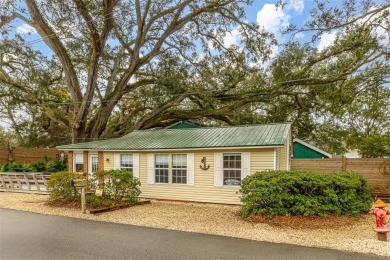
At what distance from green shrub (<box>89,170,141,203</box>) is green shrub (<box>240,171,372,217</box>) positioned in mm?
4362

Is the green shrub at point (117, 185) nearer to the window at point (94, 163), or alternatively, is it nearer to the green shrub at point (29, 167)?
the window at point (94, 163)

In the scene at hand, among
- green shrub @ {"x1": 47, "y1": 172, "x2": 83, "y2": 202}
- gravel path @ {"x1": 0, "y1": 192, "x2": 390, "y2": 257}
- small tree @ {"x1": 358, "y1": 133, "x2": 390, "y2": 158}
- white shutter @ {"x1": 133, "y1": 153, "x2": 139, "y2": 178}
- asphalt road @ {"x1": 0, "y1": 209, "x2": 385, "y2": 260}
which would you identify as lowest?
gravel path @ {"x1": 0, "y1": 192, "x2": 390, "y2": 257}

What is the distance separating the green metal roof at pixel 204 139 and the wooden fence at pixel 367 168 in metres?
2.78

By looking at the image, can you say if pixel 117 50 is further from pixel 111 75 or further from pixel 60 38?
pixel 60 38

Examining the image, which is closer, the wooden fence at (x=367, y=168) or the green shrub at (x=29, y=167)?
the wooden fence at (x=367, y=168)

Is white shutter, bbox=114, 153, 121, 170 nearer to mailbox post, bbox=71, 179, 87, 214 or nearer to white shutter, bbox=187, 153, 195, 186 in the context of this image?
mailbox post, bbox=71, 179, 87, 214

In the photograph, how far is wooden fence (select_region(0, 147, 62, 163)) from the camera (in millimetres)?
19938

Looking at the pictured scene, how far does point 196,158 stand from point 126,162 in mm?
3315

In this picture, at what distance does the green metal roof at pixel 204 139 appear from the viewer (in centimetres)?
1095

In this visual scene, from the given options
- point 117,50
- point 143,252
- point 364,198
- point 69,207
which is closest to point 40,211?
point 69,207

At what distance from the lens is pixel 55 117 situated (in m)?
19.5

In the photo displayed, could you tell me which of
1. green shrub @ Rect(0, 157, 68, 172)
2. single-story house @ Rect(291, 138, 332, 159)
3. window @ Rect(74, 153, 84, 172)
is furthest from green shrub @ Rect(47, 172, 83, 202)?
single-story house @ Rect(291, 138, 332, 159)

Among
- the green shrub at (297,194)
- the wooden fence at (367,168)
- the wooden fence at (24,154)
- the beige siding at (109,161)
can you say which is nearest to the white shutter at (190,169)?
the green shrub at (297,194)

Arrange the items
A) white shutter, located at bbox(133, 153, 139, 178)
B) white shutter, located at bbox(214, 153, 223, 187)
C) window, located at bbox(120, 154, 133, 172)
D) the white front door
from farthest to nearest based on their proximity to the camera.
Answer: the white front door
window, located at bbox(120, 154, 133, 172)
white shutter, located at bbox(133, 153, 139, 178)
white shutter, located at bbox(214, 153, 223, 187)
